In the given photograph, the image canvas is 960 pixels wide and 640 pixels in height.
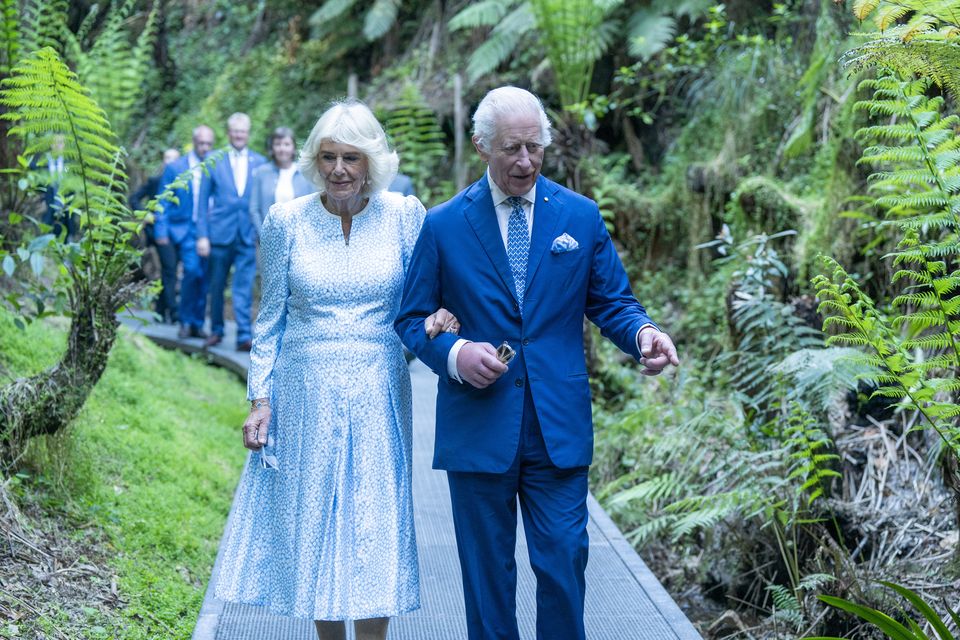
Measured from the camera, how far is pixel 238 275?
427 inches

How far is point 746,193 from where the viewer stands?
368 inches

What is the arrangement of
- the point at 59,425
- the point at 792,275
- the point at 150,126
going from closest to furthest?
the point at 59,425 → the point at 792,275 → the point at 150,126

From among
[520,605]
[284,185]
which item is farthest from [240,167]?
[520,605]

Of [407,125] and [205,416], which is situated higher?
[407,125]

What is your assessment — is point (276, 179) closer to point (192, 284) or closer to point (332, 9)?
point (192, 284)

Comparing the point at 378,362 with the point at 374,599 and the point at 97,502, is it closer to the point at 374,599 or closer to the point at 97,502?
the point at 374,599

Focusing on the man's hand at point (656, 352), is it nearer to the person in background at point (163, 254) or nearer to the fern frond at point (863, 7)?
the fern frond at point (863, 7)

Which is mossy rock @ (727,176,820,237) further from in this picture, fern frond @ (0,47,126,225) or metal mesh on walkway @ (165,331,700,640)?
fern frond @ (0,47,126,225)

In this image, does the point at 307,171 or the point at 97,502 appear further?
the point at 97,502

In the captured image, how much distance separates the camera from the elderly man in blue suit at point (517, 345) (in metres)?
3.48

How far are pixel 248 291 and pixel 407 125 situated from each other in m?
6.00

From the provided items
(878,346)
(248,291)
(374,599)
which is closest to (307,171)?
(374,599)

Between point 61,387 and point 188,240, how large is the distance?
6411 mm

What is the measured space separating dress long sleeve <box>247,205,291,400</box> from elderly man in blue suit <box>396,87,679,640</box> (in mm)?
534
